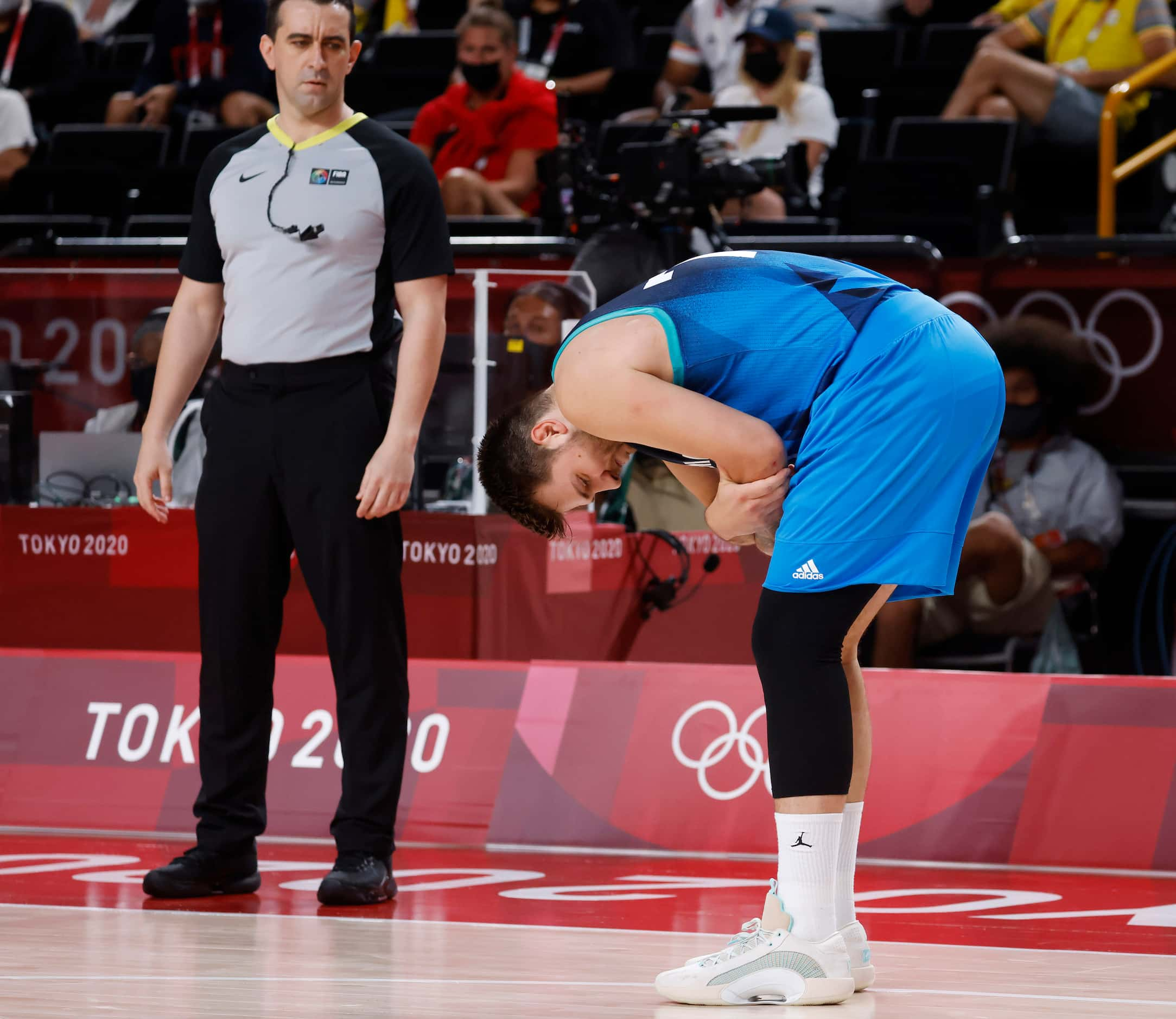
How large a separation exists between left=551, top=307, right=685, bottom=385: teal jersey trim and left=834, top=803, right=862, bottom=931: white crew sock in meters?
0.78

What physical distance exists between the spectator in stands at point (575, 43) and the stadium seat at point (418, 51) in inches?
18.6

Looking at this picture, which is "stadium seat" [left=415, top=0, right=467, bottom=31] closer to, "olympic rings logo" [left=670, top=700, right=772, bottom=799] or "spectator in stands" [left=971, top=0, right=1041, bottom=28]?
"spectator in stands" [left=971, top=0, right=1041, bottom=28]

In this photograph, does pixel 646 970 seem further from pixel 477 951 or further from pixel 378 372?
pixel 378 372

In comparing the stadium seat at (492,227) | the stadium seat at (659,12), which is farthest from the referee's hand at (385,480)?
the stadium seat at (659,12)

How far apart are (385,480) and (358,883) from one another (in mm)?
837

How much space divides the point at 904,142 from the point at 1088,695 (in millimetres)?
4163

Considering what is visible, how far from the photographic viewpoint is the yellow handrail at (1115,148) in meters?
7.29

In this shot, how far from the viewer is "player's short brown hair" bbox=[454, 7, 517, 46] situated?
25.8 feet

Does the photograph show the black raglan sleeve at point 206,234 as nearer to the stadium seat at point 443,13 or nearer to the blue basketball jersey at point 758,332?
the blue basketball jersey at point 758,332

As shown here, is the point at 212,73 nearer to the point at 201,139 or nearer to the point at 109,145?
the point at 109,145

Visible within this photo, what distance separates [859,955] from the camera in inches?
114

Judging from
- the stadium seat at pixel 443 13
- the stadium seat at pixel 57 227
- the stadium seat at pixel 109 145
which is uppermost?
the stadium seat at pixel 443 13

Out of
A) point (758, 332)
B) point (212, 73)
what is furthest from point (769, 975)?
point (212, 73)

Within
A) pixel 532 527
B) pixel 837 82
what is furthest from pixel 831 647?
pixel 837 82
